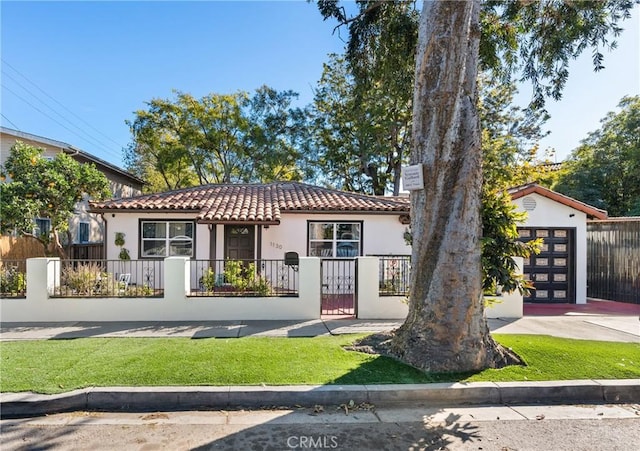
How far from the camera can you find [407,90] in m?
9.88

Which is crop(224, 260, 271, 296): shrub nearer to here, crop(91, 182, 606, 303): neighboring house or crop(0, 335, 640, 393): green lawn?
crop(0, 335, 640, 393): green lawn

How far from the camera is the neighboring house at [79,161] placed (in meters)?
16.2

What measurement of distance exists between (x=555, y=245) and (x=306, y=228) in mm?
8246

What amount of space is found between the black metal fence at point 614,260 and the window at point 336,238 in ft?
27.1

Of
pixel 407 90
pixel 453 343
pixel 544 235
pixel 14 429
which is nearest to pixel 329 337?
pixel 453 343

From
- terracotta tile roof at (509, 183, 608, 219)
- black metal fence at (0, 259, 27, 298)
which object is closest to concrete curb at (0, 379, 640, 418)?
black metal fence at (0, 259, 27, 298)

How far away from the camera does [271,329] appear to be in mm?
7867

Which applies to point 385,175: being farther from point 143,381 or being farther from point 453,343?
point 143,381

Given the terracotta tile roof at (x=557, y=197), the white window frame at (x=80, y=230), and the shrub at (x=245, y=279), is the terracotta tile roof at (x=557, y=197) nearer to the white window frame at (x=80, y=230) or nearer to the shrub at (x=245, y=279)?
the shrub at (x=245, y=279)

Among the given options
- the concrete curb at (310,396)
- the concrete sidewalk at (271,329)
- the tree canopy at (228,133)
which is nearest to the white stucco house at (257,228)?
the concrete sidewalk at (271,329)

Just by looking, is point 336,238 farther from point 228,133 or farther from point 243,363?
point 228,133

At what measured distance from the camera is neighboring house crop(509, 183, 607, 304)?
39.7ft

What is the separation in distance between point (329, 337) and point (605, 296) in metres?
11.2

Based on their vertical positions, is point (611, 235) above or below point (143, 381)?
above
